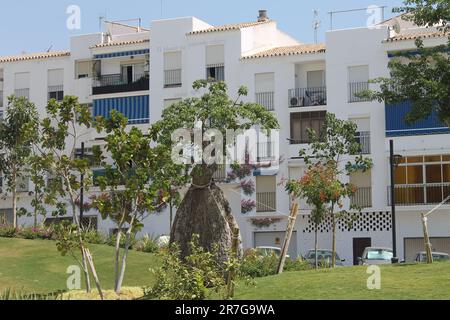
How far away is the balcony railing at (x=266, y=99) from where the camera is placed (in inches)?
2018

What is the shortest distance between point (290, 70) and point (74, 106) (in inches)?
A: 1122

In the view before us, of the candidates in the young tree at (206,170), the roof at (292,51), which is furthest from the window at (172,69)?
the young tree at (206,170)

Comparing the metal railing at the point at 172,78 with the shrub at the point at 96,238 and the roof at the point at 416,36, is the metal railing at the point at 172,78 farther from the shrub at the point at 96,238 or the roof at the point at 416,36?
the shrub at the point at 96,238

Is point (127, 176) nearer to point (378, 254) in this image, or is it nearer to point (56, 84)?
point (378, 254)

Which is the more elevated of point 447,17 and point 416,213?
point 447,17

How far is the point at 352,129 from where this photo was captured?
37500 mm

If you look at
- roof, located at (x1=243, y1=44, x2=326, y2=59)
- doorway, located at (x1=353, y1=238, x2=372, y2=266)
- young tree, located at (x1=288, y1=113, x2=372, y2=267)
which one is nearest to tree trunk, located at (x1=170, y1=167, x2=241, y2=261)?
young tree, located at (x1=288, y1=113, x2=372, y2=267)

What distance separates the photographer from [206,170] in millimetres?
27328

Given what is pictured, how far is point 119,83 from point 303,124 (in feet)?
38.7

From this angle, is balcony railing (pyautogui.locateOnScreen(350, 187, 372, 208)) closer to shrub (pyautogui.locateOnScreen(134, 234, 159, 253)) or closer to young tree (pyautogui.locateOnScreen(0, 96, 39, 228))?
shrub (pyautogui.locateOnScreen(134, 234, 159, 253))

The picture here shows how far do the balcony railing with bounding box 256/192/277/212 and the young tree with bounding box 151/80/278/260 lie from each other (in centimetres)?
2005

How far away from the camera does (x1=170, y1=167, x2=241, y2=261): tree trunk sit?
26.4 meters
